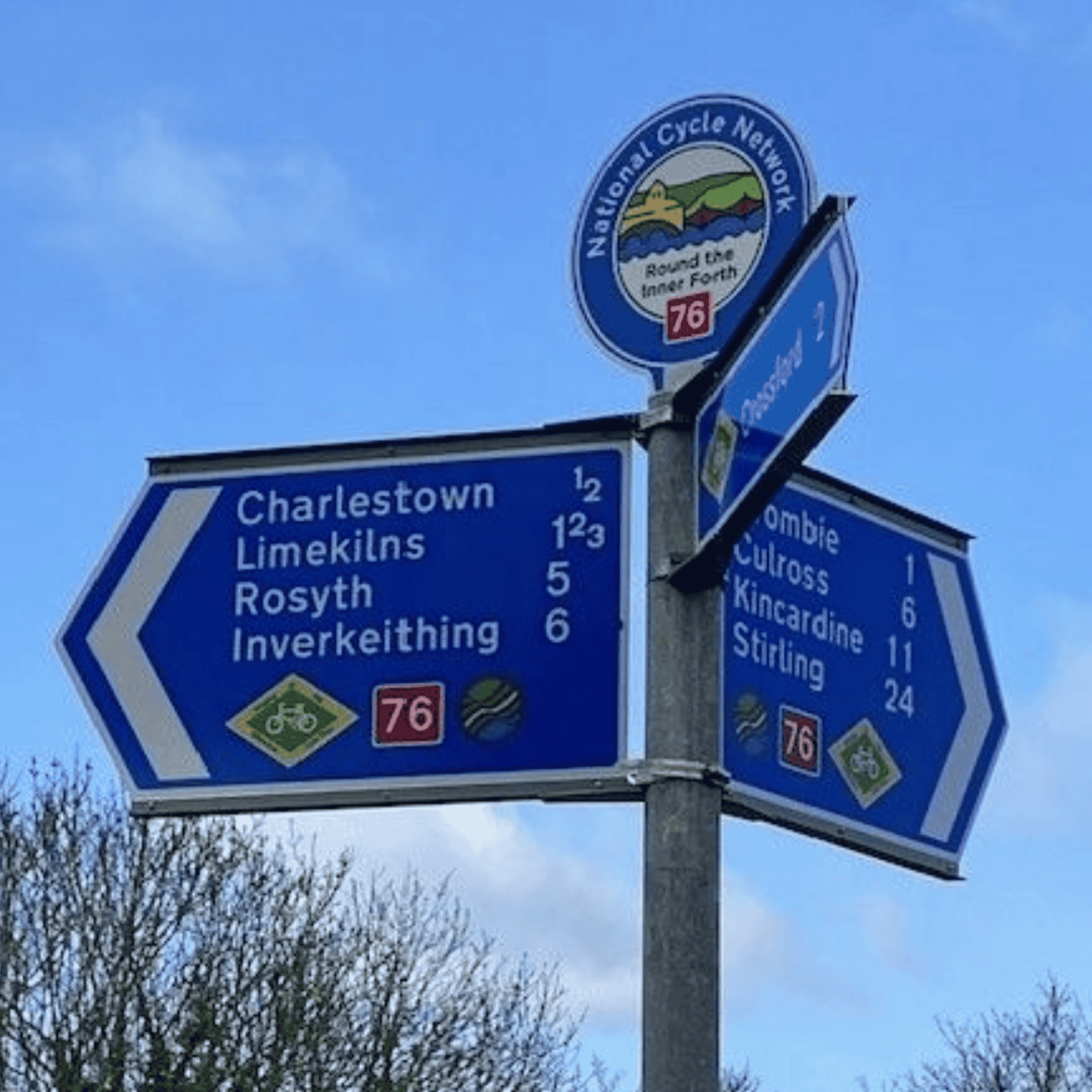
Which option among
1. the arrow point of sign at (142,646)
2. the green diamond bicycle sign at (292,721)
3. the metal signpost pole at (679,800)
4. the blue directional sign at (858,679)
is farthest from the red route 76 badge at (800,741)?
the arrow point of sign at (142,646)

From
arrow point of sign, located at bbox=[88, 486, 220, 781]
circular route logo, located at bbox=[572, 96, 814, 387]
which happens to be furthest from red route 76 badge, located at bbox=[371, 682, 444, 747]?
circular route logo, located at bbox=[572, 96, 814, 387]

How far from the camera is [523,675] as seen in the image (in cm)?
471

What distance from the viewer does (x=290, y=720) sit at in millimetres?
4812

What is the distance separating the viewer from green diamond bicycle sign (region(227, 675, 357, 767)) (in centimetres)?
479

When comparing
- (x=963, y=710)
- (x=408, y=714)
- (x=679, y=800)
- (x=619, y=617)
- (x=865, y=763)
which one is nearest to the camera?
(x=679, y=800)

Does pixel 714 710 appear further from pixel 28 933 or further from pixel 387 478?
pixel 28 933

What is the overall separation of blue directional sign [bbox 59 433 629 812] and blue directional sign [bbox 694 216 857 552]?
24cm

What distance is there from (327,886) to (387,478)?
817 inches

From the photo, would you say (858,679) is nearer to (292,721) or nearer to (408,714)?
(408,714)

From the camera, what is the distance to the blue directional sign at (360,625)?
15.4 feet

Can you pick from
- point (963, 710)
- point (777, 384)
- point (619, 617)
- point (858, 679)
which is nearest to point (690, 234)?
point (777, 384)

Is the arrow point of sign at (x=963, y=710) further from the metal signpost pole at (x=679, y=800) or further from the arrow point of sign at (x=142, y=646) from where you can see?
the arrow point of sign at (x=142, y=646)

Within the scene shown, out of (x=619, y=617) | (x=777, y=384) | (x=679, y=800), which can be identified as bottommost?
(x=679, y=800)

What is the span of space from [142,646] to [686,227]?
121 centimetres
